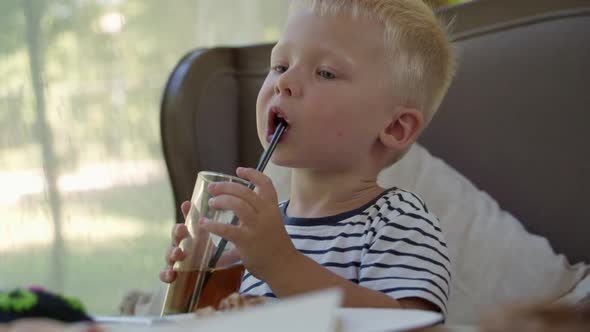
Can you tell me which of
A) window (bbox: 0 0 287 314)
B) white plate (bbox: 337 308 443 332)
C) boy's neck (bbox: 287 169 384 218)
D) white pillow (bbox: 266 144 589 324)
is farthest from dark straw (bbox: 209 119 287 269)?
window (bbox: 0 0 287 314)

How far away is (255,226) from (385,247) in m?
0.19

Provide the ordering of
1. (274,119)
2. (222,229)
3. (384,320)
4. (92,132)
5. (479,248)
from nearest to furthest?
(384,320)
(222,229)
(274,119)
(479,248)
(92,132)

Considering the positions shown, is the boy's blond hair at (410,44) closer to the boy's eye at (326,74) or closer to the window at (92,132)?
the boy's eye at (326,74)

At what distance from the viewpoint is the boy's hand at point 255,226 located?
30.2 inches

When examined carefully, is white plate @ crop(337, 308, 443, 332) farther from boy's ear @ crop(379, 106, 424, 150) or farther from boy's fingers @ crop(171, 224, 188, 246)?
boy's ear @ crop(379, 106, 424, 150)

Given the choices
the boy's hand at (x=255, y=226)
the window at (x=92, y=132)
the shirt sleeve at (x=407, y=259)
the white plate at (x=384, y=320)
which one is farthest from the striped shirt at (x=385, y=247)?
the window at (x=92, y=132)

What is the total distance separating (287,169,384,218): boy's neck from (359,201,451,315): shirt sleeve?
0.08m

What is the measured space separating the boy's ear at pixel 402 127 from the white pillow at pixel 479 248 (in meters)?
0.41

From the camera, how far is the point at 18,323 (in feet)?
1.18

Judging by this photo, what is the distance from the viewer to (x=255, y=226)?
80cm

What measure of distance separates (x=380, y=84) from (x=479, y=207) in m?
0.57

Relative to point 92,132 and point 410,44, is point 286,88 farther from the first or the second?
point 92,132

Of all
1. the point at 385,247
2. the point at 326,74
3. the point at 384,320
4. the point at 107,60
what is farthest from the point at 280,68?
the point at 107,60

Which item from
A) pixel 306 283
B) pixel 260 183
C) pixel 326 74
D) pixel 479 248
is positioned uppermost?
pixel 326 74
